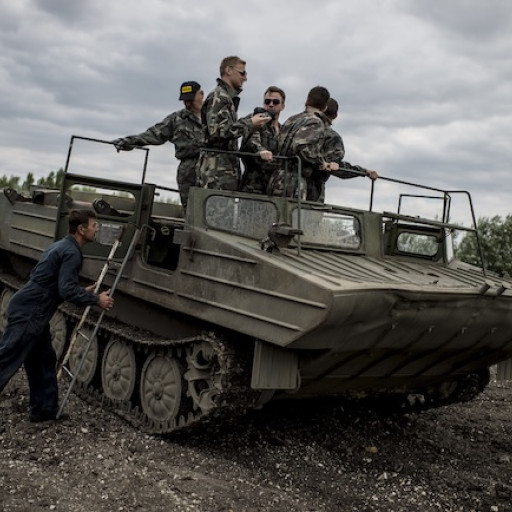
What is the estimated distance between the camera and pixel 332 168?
6672 mm

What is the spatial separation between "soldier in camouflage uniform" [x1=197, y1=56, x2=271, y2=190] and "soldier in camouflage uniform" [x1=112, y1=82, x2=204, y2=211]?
3.36 feet

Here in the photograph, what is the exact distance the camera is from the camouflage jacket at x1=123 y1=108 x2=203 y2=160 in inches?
305

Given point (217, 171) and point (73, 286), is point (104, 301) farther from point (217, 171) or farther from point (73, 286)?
point (217, 171)

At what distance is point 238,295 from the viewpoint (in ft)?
17.7

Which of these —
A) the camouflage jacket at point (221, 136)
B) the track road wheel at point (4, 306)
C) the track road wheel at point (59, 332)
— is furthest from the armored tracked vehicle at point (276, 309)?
the track road wheel at point (4, 306)

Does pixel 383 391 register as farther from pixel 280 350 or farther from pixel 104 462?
pixel 104 462

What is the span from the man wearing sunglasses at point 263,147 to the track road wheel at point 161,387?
1.64 meters

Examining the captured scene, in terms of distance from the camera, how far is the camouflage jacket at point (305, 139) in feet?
21.4

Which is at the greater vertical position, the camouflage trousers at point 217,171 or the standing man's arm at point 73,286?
the camouflage trousers at point 217,171

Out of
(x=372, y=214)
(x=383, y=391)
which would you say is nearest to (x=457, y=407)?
(x=383, y=391)

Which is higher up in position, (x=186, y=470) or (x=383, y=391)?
(x=383, y=391)

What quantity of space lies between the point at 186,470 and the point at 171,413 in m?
0.81

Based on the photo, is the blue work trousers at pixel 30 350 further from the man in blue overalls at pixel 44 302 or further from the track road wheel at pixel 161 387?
the track road wheel at pixel 161 387

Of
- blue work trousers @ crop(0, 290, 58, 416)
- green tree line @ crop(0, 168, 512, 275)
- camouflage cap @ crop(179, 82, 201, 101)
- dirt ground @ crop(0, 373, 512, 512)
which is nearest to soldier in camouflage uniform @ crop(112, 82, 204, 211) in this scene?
camouflage cap @ crop(179, 82, 201, 101)
